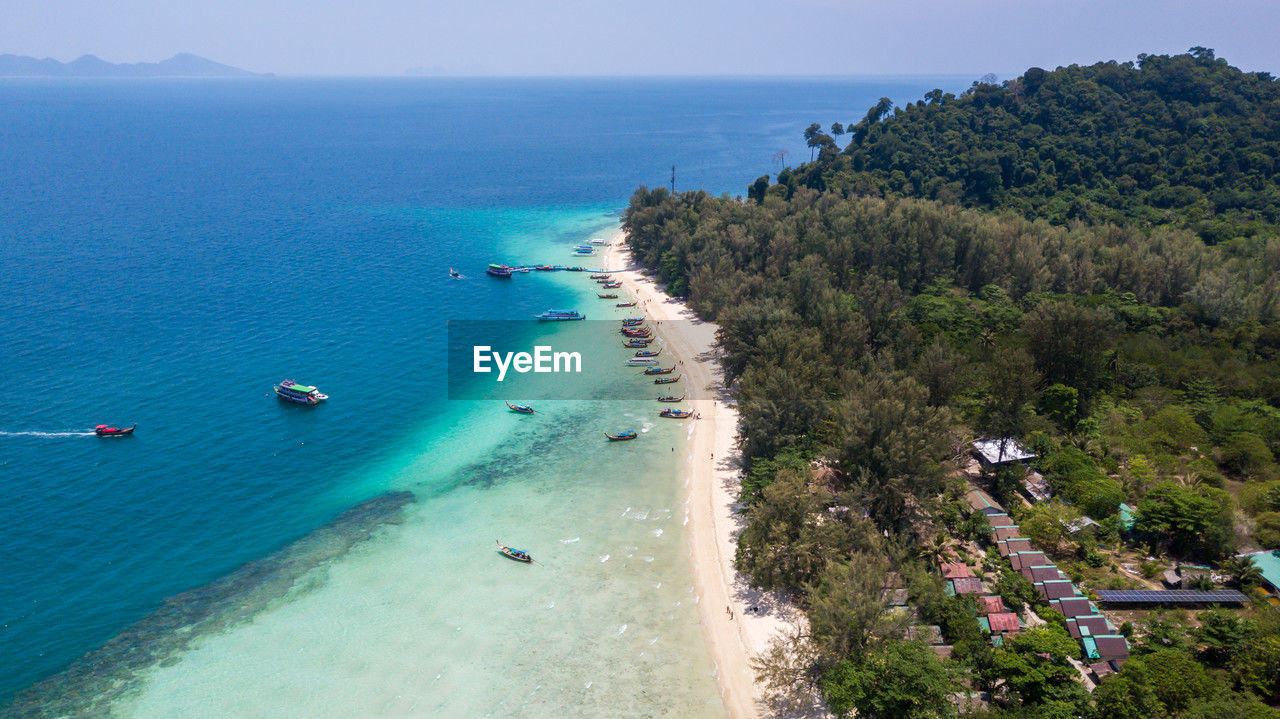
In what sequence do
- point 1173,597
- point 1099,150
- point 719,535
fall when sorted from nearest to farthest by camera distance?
point 1173,597 < point 719,535 < point 1099,150

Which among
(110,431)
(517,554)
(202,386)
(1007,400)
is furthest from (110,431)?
(1007,400)

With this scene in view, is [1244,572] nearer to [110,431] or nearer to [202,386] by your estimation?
[110,431]

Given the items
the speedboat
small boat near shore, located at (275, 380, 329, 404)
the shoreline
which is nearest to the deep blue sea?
the speedboat

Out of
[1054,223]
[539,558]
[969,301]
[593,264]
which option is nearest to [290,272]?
[593,264]

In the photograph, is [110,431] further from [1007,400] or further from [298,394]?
[1007,400]

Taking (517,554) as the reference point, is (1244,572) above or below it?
above

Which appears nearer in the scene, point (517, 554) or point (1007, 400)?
point (517, 554)

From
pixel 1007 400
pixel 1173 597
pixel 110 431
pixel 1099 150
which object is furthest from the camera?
pixel 1099 150

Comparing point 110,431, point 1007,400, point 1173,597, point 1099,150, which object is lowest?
point 110,431
